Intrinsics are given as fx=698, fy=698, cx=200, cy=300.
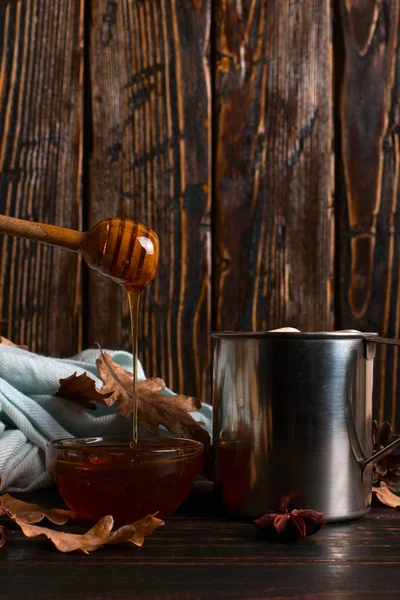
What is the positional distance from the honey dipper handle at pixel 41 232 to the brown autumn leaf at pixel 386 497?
50cm

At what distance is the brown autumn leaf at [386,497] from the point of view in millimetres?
894

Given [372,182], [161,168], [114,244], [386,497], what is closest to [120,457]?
[114,244]

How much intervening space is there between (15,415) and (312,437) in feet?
1.37

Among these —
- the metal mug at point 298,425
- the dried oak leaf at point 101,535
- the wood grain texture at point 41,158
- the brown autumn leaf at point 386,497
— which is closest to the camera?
the dried oak leaf at point 101,535

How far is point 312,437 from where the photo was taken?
79cm

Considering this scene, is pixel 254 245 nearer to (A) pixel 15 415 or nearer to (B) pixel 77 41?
(B) pixel 77 41

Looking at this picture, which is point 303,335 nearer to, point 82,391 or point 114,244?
point 114,244

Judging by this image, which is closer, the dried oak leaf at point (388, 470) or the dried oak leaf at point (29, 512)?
the dried oak leaf at point (29, 512)

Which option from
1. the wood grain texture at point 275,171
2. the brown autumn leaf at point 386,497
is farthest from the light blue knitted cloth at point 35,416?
the wood grain texture at point 275,171

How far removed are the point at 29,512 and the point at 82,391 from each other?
24 centimetres

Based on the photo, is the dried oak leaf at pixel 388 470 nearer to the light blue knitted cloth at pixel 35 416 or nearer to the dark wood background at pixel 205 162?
the light blue knitted cloth at pixel 35 416

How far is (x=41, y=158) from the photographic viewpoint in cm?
147

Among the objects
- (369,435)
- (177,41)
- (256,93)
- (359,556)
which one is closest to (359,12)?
(256,93)

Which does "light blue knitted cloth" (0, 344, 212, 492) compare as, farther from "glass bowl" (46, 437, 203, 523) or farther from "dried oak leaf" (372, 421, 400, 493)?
"dried oak leaf" (372, 421, 400, 493)
